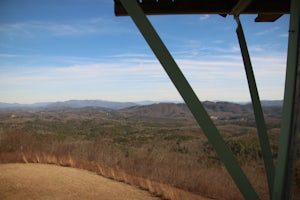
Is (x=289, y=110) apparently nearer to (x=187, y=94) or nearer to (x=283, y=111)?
(x=283, y=111)

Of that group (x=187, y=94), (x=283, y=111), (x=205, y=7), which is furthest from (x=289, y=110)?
(x=205, y=7)

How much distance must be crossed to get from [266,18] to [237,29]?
0.75 metres

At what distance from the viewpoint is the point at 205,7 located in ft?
8.92

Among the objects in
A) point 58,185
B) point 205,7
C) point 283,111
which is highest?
point 205,7

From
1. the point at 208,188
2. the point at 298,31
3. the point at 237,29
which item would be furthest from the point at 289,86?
the point at 208,188

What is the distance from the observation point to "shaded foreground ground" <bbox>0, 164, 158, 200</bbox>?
4.68m

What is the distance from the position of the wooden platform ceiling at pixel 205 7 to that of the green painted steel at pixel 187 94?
1.19m

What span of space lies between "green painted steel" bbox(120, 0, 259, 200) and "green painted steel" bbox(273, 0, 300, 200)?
0.57 ft

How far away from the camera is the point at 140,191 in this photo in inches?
211

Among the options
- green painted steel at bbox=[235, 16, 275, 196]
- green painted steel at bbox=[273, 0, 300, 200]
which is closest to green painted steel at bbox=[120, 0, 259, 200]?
green painted steel at bbox=[273, 0, 300, 200]

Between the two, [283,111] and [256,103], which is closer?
[283,111]

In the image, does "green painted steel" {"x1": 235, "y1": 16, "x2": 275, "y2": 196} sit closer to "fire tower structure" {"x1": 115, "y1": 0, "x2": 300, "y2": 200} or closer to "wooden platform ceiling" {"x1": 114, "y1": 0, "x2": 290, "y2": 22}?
"wooden platform ceiling" {"x1": 114, "y1": 0, "x2": 290, "y2": 22}

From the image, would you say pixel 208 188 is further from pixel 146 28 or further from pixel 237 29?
pixel 146 28

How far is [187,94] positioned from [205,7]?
1526mm
